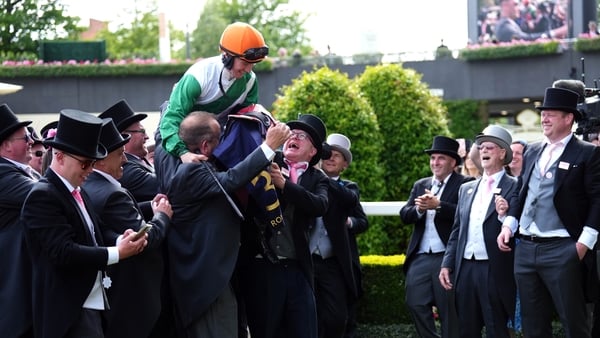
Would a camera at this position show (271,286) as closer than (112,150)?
No

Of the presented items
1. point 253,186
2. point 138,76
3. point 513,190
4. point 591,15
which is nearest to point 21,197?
point 253,186

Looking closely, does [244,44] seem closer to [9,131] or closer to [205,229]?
[205,229]

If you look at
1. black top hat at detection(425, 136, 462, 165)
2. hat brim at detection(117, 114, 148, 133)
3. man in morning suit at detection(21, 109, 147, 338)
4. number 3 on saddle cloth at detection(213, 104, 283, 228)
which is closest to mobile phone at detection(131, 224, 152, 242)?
man in morning suit at detection(21, 109, 147, 338)

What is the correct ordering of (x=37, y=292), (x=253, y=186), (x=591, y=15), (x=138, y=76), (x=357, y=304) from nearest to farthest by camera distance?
(x=37, y=292) → (x=253, y=186) → (x=357, y=304) → (x=138, y=76) → (x=591, y=15)

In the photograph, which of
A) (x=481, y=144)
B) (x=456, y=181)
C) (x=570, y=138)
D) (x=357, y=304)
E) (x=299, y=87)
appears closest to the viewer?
(x=570, y=138)

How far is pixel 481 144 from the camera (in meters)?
8.41

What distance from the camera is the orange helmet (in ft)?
20.6

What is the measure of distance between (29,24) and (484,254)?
1489 inches

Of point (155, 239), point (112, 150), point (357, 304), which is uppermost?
point (112, 150)

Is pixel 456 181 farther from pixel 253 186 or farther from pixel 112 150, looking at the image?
pixel 112 150

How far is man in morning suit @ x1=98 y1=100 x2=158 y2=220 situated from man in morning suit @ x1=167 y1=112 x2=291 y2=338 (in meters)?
0.49

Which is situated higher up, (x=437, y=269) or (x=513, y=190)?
(x=513, y=190)

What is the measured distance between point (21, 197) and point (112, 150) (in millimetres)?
615

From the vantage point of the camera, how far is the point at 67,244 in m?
5.16
